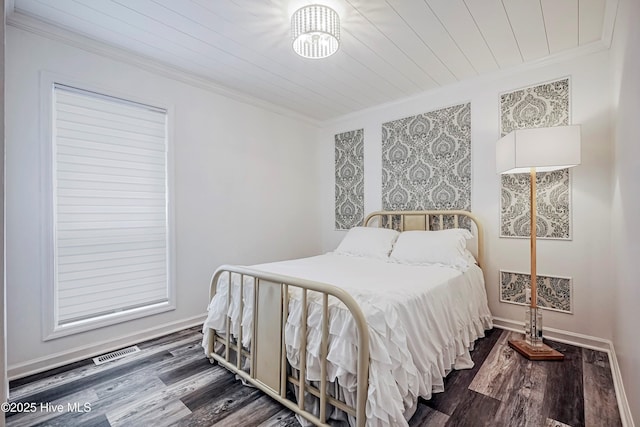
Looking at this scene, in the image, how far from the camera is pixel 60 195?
218 centimetres

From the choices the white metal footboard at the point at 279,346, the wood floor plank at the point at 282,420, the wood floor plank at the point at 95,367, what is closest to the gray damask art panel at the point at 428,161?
the white metal footboard at the point at 279,346

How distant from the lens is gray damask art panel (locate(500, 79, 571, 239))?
96.5 inches

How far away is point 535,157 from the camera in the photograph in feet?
7.01

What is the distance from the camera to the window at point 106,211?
219 centimetres

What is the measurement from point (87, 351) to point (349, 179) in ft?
10.3

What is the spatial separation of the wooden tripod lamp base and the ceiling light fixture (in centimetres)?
262

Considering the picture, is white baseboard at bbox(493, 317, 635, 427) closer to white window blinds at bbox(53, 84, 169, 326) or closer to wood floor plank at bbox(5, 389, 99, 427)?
wood floor plank at bbox(5, 389, 99, 427)

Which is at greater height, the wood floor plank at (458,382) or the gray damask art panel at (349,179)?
the gray damask art panel at (349,179)

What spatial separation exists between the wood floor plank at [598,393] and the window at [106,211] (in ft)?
10.2

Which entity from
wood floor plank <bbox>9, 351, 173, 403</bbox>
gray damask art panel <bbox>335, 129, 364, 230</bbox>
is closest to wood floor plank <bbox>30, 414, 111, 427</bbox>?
wood floor plank <bbox>9, 351, 173, 403</bbox>

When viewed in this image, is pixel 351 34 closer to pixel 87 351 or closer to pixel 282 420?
pixel 282 420

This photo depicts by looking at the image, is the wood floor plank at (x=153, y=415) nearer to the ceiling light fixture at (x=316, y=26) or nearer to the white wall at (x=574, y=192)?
the ceiling light fixture at (x=316, y=26)

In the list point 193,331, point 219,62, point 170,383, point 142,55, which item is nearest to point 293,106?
point 219,62

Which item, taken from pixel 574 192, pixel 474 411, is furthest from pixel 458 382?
pixel 574 192
